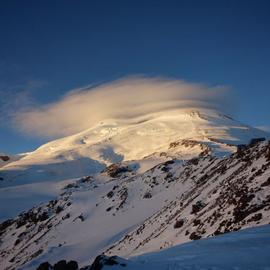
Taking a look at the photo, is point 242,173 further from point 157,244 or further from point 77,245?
point 77,245

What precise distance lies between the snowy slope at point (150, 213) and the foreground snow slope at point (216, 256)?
557 cm

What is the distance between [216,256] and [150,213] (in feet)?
106

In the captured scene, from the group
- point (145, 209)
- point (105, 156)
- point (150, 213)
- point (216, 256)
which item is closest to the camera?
point (216, 256)

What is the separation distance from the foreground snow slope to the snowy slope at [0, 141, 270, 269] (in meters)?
5.57

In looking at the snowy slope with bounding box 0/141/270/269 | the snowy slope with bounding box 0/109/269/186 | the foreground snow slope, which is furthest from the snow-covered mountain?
the snowy slope with bounding box 0/109/269/186

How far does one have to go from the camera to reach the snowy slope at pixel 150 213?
24766 millimetres

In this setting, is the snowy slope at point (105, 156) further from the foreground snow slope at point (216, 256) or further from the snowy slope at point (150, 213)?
the foreground snow slope at point (216, 256)

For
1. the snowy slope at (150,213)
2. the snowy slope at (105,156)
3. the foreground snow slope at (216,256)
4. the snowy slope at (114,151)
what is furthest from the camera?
the snowy slope at (114,151)

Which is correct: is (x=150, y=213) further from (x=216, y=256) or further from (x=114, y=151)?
(x=114, y=151)

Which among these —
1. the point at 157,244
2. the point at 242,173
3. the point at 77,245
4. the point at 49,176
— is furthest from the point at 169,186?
the point at 49,176

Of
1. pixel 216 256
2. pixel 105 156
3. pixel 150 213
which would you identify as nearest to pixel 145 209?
pixel 150 213

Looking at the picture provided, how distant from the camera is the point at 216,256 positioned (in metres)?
12.3

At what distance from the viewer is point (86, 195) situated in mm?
62719

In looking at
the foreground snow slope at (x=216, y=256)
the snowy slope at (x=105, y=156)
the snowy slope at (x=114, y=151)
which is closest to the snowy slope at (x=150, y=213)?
the foreground snow slope at (x=216, y=256)
